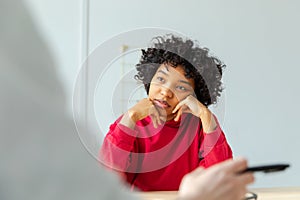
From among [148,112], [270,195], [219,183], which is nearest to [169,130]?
[148,112]

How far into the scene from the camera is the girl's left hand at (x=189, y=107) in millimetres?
1389

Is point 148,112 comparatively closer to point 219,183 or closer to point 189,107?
point 189,107

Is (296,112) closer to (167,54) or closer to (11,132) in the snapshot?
(167,54)

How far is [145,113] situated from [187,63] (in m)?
0.22

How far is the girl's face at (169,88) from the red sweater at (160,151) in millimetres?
56

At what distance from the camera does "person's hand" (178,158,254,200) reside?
1.09ft

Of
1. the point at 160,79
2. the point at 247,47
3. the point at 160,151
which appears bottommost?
the point at 160,151

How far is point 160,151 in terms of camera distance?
4.33 ft

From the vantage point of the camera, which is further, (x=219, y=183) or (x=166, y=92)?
(x=166, y=92)

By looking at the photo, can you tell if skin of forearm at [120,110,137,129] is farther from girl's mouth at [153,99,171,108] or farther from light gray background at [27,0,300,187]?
light gray background at [27,0,300,187]

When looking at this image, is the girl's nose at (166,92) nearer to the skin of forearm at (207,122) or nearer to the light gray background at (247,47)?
the skin of forearm at (207,122)

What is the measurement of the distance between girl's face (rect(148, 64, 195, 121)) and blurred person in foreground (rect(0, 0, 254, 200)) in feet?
3.85

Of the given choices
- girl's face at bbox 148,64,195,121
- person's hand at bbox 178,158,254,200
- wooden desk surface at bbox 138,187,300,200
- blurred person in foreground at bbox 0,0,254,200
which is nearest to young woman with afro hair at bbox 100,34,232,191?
girl's face at bbox 148,64,195,121

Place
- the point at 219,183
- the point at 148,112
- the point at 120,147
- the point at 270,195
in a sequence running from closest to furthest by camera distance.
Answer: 1. the point at 219,183
2. the point at 270,195
3. the point at 120,147
4. the point at 148,112
